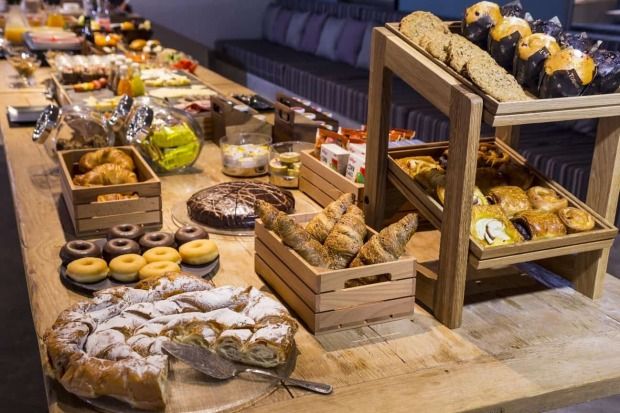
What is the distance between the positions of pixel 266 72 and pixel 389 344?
20.5 ft

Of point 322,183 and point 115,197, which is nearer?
point 115,197

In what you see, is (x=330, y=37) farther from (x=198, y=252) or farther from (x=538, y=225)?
(x=538, y=225)

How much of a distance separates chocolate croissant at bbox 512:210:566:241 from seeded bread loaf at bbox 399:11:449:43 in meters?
0.40

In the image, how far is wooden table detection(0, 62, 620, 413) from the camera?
3.61ft

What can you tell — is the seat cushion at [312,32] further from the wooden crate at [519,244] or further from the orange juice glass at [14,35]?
the wooden crate at [519,244]

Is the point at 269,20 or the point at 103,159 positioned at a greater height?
the point at 103,159

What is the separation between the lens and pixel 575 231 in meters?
1.33

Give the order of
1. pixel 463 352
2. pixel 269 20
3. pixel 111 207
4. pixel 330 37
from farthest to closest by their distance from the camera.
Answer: pixel 269 20
pixel 330 37
pixel 111 207
pixel 463 352

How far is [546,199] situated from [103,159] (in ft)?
3.73

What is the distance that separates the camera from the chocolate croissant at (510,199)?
4.58 feet

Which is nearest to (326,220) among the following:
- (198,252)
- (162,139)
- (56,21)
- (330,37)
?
(198,252)

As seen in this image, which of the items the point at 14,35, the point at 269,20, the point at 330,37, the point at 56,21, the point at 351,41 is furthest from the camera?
the point at 269,20

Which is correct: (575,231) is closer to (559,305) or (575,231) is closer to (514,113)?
(559,305)

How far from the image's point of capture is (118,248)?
1489 millimetres
